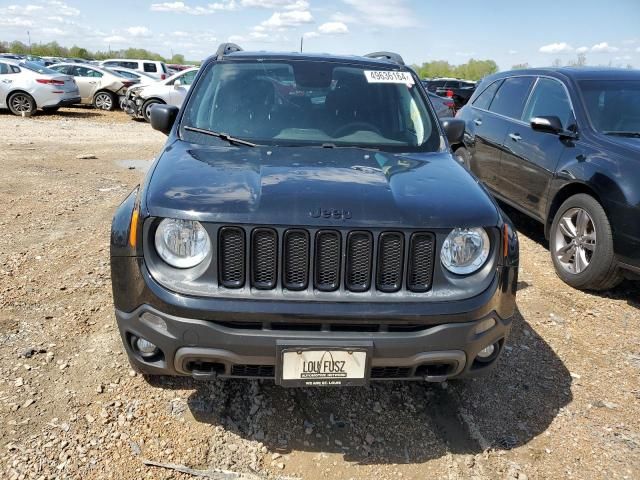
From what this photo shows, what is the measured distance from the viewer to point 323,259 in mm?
2400

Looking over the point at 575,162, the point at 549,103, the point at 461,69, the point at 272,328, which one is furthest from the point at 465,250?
the point at 461,69

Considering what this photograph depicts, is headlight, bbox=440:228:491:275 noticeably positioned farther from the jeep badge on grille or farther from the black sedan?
the black sedan

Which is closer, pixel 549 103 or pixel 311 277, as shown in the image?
pixel 311 277

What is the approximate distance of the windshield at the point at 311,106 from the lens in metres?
3.51

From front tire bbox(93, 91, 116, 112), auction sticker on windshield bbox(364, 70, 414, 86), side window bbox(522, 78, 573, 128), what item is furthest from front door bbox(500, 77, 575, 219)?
front tire bbox(93, 91, 116, 112)

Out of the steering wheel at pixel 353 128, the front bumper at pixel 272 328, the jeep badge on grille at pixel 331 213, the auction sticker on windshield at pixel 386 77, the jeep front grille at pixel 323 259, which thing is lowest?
the front bumper at pixel 272 328

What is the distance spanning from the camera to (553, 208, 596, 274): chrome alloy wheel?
4695 mm

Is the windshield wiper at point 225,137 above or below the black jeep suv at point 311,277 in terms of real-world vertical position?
above

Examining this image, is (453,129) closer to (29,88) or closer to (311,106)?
(311,106)

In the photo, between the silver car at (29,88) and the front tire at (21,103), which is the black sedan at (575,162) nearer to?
the silver car at (29,88)

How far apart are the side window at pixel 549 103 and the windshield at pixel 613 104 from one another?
0.19m

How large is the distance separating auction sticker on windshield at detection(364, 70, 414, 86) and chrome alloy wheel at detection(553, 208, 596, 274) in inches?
77.7

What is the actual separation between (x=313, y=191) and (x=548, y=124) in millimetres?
Result: 3475

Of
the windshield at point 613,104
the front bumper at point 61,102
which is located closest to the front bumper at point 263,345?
the windshield at point 613,104
